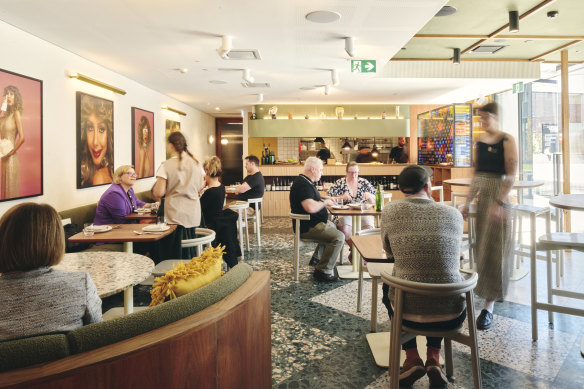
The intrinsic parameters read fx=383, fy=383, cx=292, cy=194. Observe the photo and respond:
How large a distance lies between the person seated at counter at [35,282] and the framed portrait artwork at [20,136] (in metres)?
3.31

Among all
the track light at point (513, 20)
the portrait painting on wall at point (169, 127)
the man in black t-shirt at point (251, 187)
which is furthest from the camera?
the portrait painting on wall at point (169, 127)

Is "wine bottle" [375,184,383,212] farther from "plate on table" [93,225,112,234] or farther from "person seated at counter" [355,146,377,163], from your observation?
"person seated at counter" [355,146,377,163]

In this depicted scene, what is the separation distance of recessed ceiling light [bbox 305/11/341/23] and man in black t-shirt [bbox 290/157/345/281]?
4.92 feet

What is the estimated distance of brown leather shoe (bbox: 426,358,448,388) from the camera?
2.32m

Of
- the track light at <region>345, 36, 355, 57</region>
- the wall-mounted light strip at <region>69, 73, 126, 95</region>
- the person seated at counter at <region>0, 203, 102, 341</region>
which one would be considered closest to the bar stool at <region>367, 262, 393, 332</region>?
the person seated at counter at <region>0, 203, 102, 341</region>

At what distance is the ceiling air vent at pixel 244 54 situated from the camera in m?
5.23

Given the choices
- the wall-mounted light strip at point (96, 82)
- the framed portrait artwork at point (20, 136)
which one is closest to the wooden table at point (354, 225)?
the framed portrait artwork at point (20, 136)

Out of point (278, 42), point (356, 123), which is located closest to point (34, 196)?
point (278, 42)

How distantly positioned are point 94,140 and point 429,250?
530 cm

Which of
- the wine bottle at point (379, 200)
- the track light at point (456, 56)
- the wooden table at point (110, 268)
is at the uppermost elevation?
the track light at point (456, 56)

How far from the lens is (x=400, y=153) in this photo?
1066 cm

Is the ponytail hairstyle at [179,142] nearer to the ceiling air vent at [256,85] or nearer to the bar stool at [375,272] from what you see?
the bar stool at [375,272]

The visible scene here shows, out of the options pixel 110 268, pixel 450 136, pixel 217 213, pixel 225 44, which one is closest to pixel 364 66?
pixel 225 44

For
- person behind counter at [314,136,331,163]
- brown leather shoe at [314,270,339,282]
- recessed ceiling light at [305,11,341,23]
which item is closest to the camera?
recessed ceiling light at [305,11,341,23]
